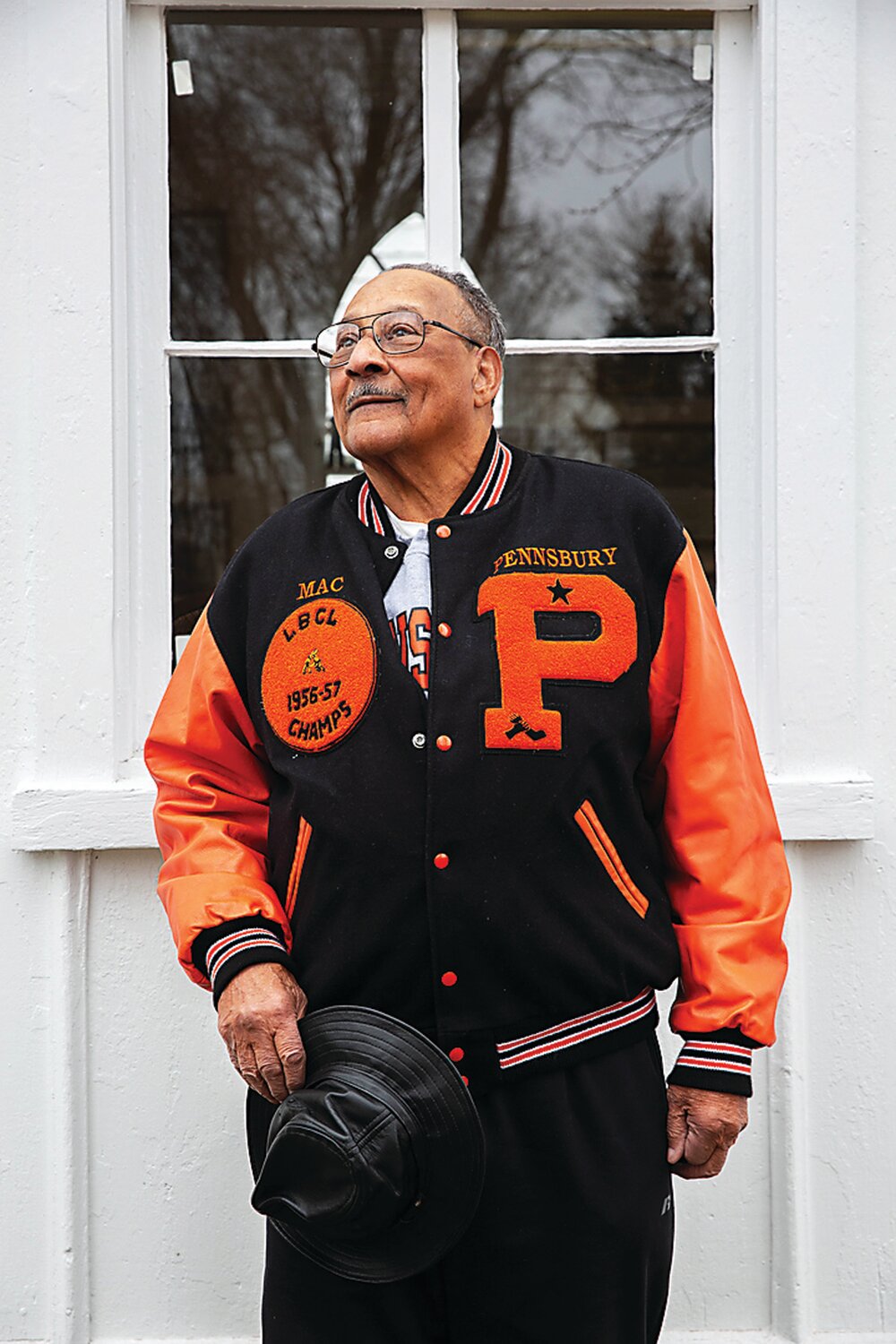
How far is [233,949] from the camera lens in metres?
1.94

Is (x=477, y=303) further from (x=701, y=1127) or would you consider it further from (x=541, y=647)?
(x=701, y=1127)

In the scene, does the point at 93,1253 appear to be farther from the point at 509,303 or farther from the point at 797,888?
the point at 509,303

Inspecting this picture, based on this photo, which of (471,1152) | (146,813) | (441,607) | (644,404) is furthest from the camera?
(644,404)

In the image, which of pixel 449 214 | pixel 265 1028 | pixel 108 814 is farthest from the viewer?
→ pixel 449 214

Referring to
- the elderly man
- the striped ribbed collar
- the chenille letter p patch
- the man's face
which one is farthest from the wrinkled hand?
the man's face

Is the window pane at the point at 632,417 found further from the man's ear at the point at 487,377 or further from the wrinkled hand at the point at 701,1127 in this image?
the wrinkled hand at the point at 701,1127

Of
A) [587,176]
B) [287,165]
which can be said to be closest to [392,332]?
[587,176]

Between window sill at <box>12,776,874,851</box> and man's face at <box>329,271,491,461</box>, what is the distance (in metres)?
0.99

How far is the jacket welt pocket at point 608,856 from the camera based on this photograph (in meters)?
1.96

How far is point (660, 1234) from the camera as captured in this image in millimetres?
1994

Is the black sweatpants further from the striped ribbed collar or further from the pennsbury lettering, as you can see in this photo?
the striped ribbed collar

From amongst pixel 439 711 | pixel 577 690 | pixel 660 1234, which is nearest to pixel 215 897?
pixel 439 711

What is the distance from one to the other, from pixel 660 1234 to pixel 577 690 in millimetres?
828

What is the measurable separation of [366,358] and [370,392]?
5 centimetres
